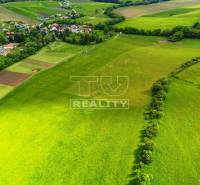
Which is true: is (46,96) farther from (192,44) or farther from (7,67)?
(192,44)

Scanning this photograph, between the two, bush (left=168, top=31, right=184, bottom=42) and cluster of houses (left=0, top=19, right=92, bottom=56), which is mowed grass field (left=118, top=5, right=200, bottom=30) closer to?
bush (left=168, top=31, right=184, bottom=42)

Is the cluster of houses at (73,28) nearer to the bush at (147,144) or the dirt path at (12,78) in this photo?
the dirt path at (12,78)

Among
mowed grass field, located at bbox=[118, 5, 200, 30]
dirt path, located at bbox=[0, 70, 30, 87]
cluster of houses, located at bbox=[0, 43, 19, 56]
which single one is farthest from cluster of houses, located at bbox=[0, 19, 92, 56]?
dirt path, located at bbox=[0, 70, 30, 87]

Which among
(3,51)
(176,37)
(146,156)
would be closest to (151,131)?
(146,156)

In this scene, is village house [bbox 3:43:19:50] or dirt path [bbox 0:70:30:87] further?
village house [bbox 3:43:19:50]

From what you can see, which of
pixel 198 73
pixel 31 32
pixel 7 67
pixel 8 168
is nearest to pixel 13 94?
pixel 7 67

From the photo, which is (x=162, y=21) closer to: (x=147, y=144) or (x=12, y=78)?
(x=12, y=78)
